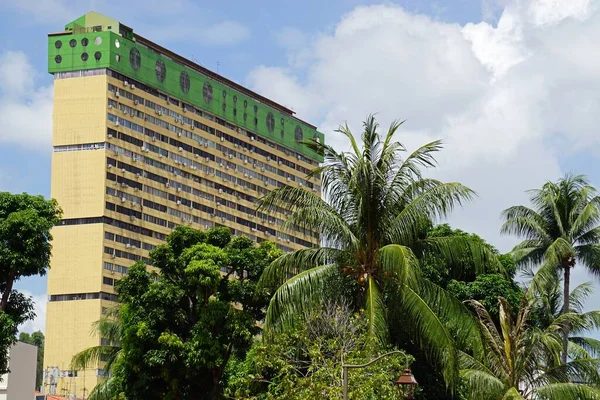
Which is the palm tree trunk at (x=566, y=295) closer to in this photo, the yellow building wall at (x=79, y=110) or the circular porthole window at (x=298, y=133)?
the yellow building wall at (x=79, y=110)

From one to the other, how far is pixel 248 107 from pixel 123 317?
95605 mm

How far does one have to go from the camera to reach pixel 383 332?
107ft

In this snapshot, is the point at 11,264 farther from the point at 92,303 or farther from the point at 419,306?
the point at 92,303

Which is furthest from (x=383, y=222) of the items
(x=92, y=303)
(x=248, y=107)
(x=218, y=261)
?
Answer: (x=248, y=107)

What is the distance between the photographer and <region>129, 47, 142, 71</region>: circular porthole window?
390 feet

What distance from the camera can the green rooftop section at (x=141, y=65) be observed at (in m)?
117

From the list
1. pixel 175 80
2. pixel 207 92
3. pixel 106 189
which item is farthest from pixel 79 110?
pixel 207 92

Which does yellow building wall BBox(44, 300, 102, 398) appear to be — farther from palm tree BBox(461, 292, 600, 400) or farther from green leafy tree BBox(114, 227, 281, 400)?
palm tree BBox(461, 292, 600, 400)

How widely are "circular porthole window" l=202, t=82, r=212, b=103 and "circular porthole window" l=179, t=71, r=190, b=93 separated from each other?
3001 millimetres

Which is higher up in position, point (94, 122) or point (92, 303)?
point (94, 122)

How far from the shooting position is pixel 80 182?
116125 millimetres

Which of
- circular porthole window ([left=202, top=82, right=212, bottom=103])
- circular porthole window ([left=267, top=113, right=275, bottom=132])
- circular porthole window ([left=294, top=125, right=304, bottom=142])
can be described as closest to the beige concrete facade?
circular porthole window ([left=202, top=82, right=212, bottom=103])

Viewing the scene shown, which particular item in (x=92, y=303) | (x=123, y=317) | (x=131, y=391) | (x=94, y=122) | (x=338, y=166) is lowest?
(x=131, y=391)

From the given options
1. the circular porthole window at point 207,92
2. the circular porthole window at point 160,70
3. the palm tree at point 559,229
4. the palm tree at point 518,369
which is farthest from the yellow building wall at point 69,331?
the palm tree at point 518,369
